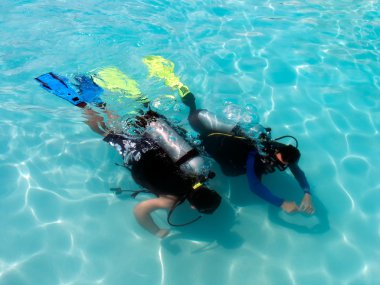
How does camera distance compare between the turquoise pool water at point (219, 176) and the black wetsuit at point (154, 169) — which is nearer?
the black wetsuit at point (154, 169)

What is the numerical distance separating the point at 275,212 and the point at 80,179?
3.23 metres

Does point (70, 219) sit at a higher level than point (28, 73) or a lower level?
lower

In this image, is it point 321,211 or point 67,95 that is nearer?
point 321,211

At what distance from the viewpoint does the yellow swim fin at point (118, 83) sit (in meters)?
6.20

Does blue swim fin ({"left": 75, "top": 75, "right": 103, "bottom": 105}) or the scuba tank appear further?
blue swim fin ({"left": 75, "top": 75, "right": 103, "bottom": 105})

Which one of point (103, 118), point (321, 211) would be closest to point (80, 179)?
point (103, 118)

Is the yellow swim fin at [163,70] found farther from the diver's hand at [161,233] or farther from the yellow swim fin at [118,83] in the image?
the diver's hand at [161,233]

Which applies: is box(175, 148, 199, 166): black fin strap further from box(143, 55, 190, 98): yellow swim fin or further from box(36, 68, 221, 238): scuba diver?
box(143, 55, 190, 98): yellow swim fin

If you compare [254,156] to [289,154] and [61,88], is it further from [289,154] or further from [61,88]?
[61,88]

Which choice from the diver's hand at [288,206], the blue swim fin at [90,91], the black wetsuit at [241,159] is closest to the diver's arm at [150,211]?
the black wetsuit at [241,159]

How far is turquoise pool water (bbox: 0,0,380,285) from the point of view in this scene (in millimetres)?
4203

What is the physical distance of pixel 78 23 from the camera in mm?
8250

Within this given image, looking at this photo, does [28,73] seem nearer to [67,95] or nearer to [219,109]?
[67,95]

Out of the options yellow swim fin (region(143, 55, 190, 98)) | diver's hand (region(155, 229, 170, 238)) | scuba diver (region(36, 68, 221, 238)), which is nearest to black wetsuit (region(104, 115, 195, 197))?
scuba diver (region(36, 68, 221, 238))
